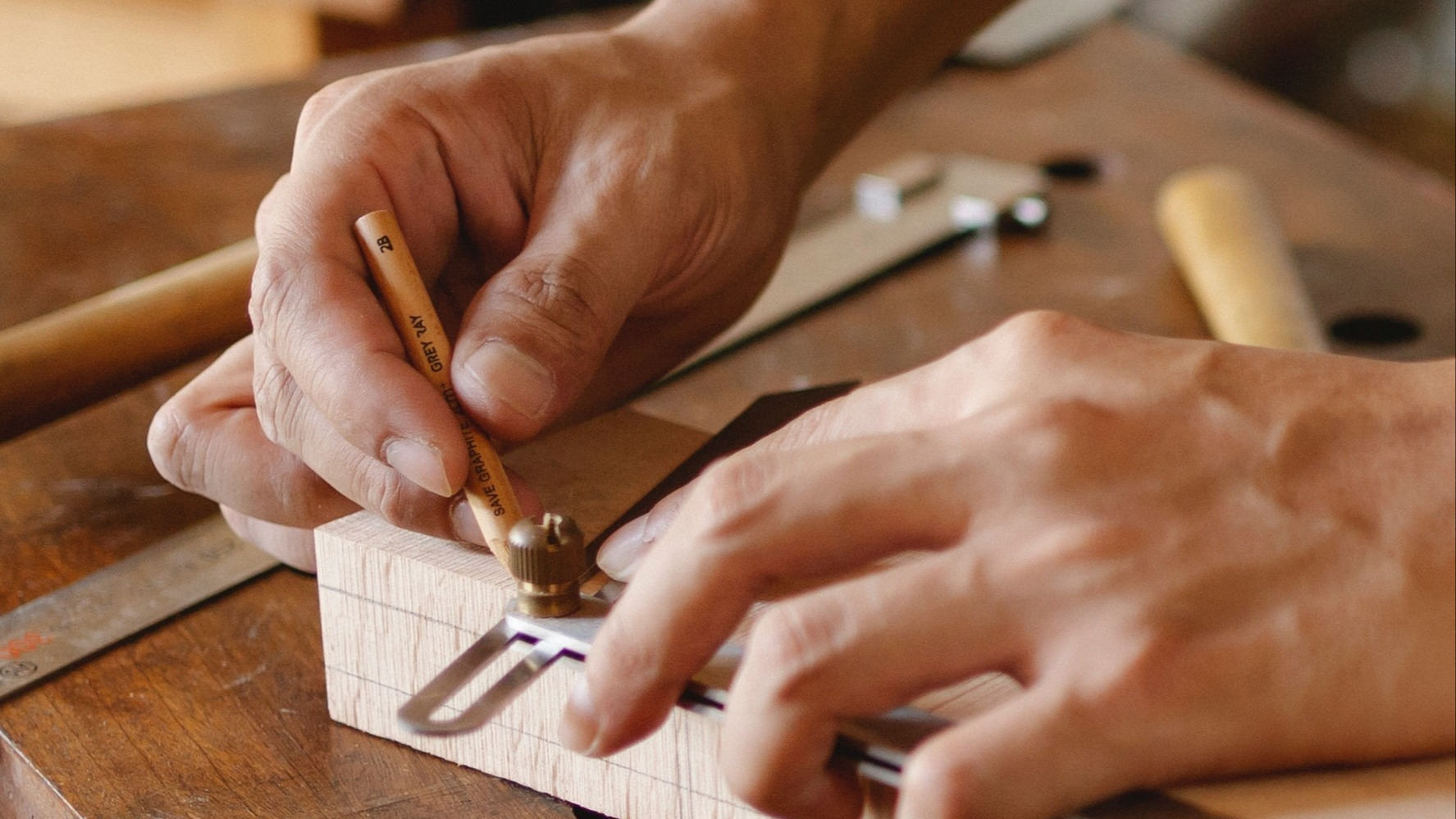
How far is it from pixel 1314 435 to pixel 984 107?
4.02 ft

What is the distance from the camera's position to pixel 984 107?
1.72 meters

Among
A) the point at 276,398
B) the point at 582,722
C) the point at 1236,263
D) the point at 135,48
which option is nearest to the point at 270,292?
the point at 276,398

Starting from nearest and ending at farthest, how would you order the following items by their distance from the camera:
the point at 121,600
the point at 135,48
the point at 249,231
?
1. the point at 121,600
2. the point at 249,231
3. the point at 135,48

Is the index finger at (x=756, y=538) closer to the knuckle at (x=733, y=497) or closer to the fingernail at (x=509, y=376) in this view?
the knuckle at (x=733, y=497)

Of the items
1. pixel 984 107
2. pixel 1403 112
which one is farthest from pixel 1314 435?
pixel 1403 112

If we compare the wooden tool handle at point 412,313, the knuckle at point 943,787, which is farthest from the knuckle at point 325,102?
the knuckle at point 943,787

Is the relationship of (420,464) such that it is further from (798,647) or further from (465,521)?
(798,647)

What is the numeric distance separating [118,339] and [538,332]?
395 millimetres

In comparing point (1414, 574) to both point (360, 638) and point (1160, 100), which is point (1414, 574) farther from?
point (1160, 100)

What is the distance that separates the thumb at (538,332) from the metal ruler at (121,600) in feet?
0.84

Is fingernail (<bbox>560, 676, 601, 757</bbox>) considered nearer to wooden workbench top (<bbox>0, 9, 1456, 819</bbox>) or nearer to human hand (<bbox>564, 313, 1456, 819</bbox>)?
human hand (<bbox>564, 313, 1456, 819</bbox>)

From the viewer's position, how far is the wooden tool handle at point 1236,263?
1086 mm

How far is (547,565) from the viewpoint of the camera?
2.08 feet

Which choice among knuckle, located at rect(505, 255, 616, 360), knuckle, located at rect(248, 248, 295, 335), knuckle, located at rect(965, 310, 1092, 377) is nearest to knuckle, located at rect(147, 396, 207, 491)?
knuckle, located at rect(248, 248, 295, 335)
